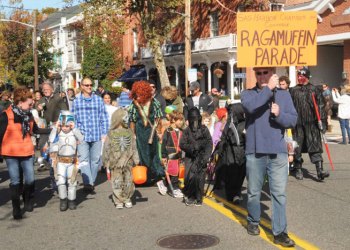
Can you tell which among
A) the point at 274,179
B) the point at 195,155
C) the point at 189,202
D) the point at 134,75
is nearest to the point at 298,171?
the point at 195,155

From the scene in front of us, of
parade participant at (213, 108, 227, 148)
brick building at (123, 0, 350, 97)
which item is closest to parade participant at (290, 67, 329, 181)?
parade participant at (213, 108, 227, 148)

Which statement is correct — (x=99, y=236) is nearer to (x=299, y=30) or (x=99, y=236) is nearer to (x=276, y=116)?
(x=276, y=116)

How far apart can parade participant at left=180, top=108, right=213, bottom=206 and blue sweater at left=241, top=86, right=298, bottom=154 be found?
2083mm

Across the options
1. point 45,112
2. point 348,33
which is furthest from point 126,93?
point 348,33

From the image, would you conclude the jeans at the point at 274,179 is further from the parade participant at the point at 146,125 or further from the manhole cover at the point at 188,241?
the parade participant at the point at 146,125

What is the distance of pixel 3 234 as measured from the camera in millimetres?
6188

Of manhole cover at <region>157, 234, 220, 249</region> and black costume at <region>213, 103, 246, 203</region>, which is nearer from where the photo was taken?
manhole cover at <region>157, 234, 220, 249</region>

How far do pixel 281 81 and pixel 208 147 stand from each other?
2066mm

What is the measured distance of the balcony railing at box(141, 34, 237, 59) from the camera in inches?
1167

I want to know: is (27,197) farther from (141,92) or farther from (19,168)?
(141,92)

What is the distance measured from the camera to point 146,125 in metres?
8.59

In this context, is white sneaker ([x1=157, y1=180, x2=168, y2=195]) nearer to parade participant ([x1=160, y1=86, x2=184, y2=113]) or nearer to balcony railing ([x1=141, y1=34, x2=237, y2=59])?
parade participant ([x1=160, y1=86, x2=184, y2=113])

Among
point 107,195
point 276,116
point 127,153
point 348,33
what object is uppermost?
point 348,33

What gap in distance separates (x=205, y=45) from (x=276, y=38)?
2592 centimetres
